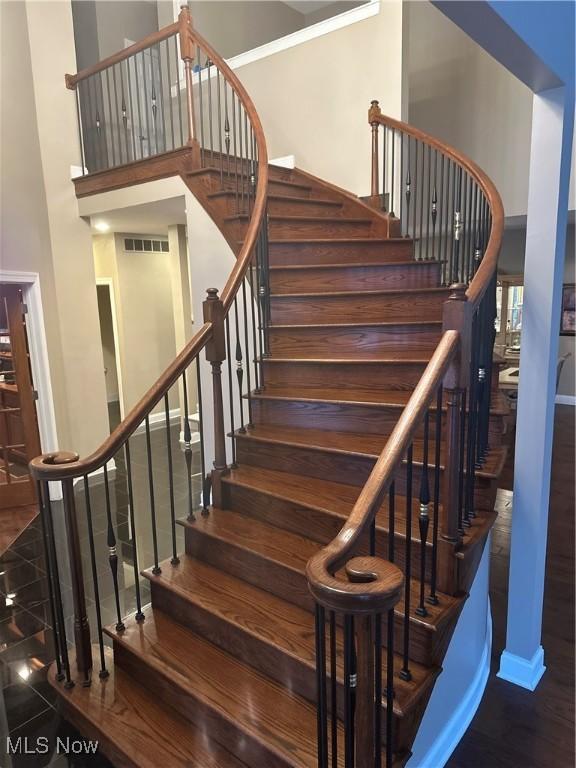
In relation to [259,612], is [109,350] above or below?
above

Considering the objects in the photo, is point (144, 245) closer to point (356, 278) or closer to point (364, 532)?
point (356, 278)

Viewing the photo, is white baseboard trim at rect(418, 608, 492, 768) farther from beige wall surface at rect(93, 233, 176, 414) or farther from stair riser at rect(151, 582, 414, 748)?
beige wall surface at rect(93, 233, 176, 414)

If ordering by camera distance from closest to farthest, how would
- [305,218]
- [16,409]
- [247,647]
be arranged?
[247,647]
[305,218]
[16,409]

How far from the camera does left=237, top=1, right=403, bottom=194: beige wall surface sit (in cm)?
437

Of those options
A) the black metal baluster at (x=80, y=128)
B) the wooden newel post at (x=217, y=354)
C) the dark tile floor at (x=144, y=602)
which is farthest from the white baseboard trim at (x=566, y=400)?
the black metal baluster at (x=80, y=128)

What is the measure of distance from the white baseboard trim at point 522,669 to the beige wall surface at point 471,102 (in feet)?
15.8

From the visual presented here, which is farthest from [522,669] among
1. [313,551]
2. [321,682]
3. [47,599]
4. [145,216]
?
[145,216]

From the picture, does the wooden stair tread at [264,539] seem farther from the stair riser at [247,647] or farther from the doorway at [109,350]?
the doorway at [109,350]

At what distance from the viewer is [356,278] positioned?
3477 mm

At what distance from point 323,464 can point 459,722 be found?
120 centimetres

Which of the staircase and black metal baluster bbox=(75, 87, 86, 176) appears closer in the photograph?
the staircase

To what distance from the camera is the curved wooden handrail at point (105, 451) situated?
193cm

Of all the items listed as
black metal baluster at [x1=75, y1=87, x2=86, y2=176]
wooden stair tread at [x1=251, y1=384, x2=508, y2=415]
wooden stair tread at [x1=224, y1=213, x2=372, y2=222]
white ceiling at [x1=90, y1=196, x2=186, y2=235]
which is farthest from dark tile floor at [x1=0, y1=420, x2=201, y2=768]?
black metal baluster at [x1=75, y1=87, x2=86, y2=176]

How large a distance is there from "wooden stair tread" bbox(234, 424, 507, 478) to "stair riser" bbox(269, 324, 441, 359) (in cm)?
55
